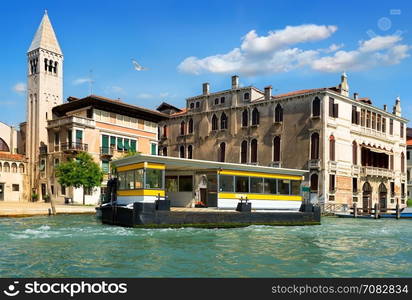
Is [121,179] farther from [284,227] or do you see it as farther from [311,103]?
[311,103]

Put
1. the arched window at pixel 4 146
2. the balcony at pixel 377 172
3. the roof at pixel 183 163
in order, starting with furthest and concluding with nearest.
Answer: the arched window at pixel 4 146 → the balcony at pixel 377 172 → the roof at pixel 183 163

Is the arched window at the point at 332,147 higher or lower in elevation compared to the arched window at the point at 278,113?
lower

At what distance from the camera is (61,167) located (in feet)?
124

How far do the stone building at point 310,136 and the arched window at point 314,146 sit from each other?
0.08 metres

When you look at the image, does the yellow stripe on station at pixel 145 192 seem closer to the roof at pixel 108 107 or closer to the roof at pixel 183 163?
the roof at pixel 183 163

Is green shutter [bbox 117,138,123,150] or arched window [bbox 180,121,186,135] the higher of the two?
arched window [bbox 180,121,186,135]

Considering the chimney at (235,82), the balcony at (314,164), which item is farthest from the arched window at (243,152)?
the balcony at (314,164)

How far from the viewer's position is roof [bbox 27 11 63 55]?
45.5m

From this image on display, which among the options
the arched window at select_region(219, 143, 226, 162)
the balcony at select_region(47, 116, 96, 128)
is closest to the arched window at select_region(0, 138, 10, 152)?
the balcony at select_region(47, 116, 96, 128)

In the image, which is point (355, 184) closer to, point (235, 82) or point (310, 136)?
point (310, 136)

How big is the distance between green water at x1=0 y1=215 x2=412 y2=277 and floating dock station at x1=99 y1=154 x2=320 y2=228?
1.04m

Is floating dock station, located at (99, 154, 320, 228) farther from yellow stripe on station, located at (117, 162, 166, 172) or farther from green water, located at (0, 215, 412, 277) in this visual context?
green water, located at (0, 215, 412, 277)

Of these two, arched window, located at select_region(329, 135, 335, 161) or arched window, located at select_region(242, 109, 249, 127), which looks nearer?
arched window, located at select_region(329, 135, 335, 161)

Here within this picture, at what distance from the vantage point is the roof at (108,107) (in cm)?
4144
